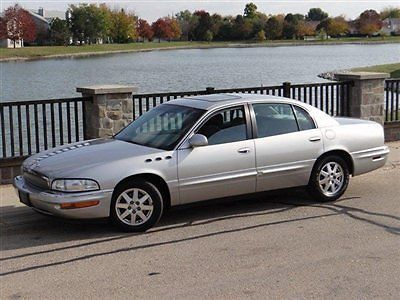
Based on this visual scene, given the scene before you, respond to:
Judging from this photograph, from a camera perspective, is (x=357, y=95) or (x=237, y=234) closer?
(x=237, y=234)

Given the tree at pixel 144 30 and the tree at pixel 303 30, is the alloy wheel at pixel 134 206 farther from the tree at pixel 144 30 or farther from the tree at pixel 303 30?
the tree at pixel 144 30

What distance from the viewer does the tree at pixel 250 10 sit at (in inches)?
6672

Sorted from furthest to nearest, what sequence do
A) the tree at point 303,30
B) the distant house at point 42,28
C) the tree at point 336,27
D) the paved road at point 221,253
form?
the tree at point 336,27
the tree at point 303,30
the distant house at point 42,28
the paved road at point 221,253

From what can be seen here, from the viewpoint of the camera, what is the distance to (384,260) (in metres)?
6.23

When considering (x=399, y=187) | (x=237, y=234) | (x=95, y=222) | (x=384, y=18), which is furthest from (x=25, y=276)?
(x=384, y=18)

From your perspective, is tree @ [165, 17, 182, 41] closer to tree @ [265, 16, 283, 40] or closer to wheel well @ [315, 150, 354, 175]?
tree @ [265, 16, 283, 40]

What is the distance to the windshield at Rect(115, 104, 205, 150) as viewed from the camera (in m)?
7.83

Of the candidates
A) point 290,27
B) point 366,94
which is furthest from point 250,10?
point 366,94

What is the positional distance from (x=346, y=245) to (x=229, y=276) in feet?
4.94

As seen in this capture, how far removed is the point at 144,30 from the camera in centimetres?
16450

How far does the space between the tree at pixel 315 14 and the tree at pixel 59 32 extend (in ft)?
286

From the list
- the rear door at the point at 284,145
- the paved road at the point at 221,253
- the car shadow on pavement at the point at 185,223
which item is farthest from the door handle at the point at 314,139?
the paved road at the point at 221,253

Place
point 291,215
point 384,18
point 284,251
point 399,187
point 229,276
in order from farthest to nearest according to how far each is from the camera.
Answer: point 384,18 < point 399,187 < point 291,215 < point 284,251 < point 229,276

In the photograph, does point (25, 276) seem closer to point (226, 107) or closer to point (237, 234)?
point (237, 234)
